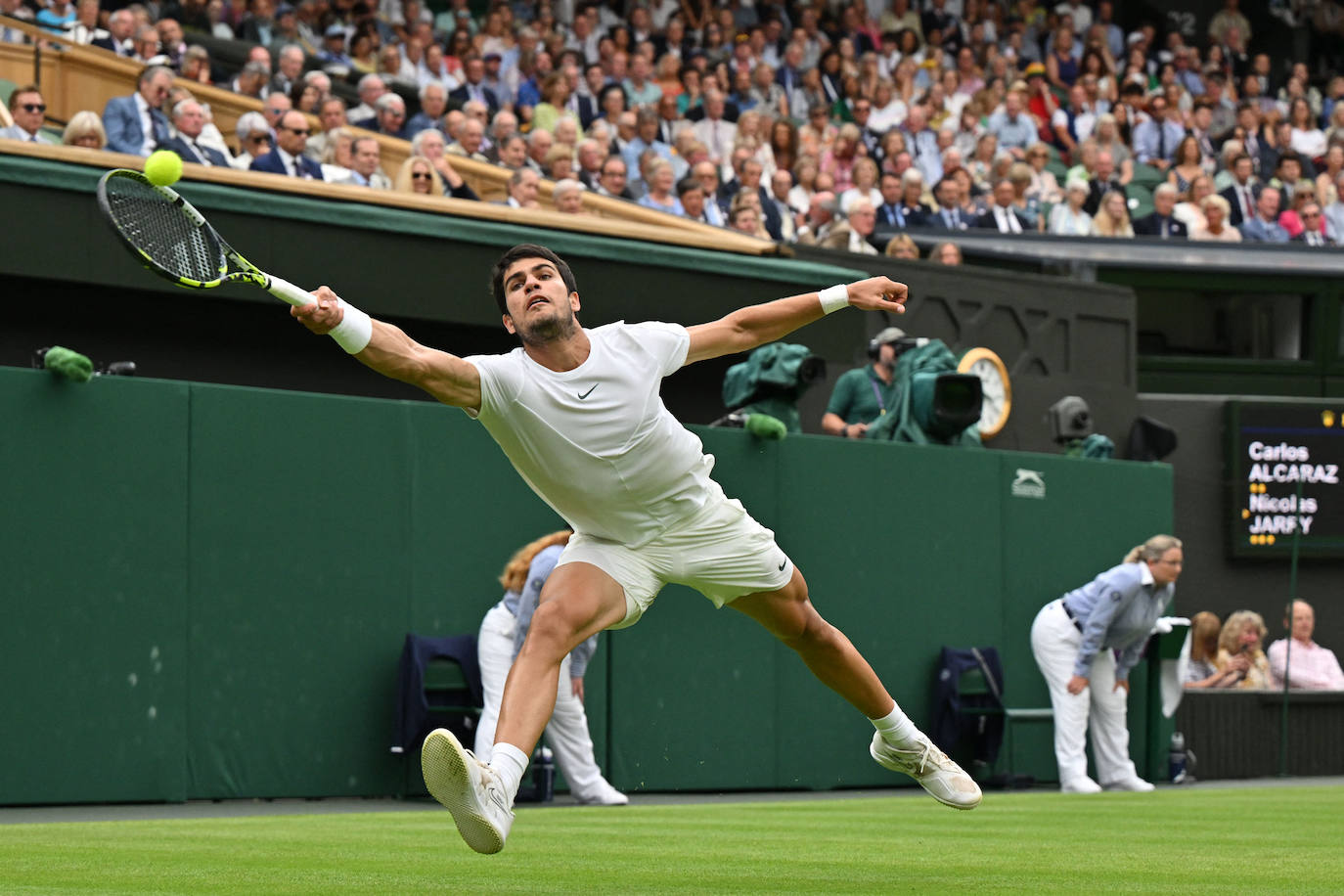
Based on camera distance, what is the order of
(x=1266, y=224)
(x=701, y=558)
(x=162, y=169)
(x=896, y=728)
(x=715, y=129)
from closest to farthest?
(x=162, y=169) < (x=701, y=558) < (x=896, y=728) < (x=715, y=129) < (x=1266, y=224)

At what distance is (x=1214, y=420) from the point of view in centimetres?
1984

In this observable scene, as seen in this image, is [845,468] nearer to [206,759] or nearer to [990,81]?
[206,759]

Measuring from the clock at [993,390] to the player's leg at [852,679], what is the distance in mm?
10476

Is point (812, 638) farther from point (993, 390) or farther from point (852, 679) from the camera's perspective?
point (993, 390)

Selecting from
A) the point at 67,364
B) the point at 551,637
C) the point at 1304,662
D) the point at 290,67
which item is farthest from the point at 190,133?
the point at 1304,662

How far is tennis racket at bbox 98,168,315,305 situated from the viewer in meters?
6.18

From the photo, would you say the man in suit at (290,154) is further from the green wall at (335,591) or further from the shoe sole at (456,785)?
the shoe sole at (456,785)

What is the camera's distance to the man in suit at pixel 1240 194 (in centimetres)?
2188

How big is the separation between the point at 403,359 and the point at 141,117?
8893mm

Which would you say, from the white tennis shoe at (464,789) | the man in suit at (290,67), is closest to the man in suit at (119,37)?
the man in suit at (290,67)

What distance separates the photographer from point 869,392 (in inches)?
603

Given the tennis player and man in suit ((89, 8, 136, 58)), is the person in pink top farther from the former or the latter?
the tennis player

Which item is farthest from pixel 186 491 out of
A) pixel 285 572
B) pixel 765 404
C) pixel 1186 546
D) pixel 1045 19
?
pixel 1045 19

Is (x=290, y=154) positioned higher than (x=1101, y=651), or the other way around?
(x=290, y=154)
